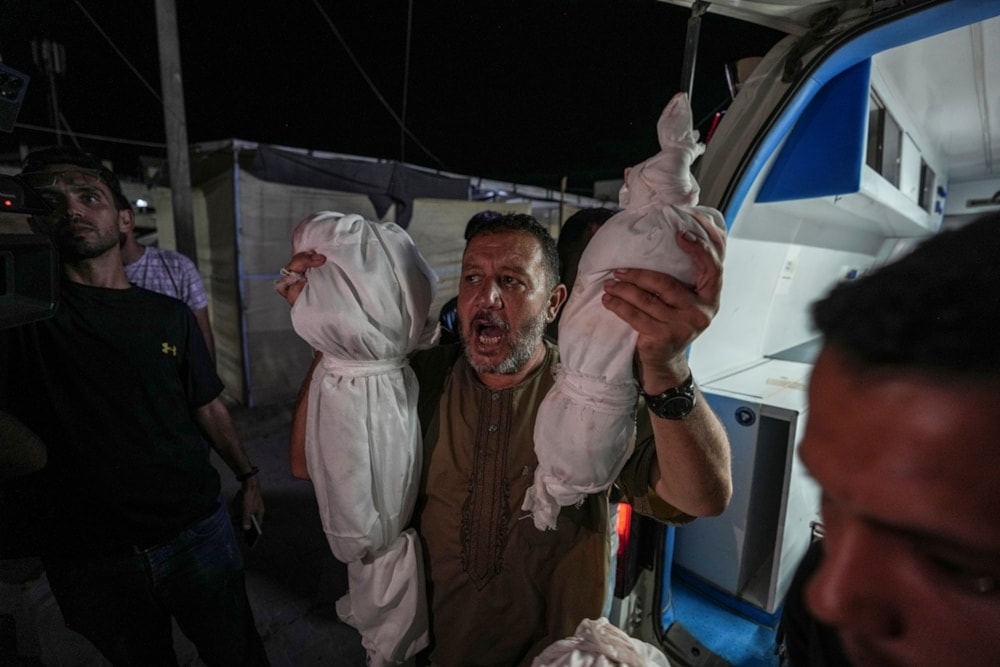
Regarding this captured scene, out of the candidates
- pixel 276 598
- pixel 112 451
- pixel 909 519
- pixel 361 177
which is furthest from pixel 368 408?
pixel 361 177

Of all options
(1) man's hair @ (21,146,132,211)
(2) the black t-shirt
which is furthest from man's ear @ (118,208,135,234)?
(2) the black t-shirt

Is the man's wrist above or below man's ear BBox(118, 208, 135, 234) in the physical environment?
A: below

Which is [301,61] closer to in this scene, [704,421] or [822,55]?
[822,55]

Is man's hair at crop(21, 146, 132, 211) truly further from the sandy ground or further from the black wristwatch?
the black wristwatch

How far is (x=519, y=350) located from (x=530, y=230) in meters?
0.46

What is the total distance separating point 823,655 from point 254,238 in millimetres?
7085

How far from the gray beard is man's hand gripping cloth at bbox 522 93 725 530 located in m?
0.43

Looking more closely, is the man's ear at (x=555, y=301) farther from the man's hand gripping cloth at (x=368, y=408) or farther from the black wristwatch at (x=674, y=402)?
the black wristwatch at (x=674, y=402)

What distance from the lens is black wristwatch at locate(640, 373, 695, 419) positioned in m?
1.04

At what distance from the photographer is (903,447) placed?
358 millimetres

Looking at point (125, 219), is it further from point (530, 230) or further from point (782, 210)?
point (782, 210)

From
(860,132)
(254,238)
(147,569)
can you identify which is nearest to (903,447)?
(860,132)

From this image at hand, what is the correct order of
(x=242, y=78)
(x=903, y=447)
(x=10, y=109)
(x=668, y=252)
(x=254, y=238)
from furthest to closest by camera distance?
(x=242, y=78) → (x=254, y=238) → (x=10, y=109) → (x=668, y=252) → (x=903, y=447)

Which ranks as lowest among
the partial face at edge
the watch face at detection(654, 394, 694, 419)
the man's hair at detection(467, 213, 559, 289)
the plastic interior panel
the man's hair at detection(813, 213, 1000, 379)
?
the watch face at detection(654, 394, 694, 419)
